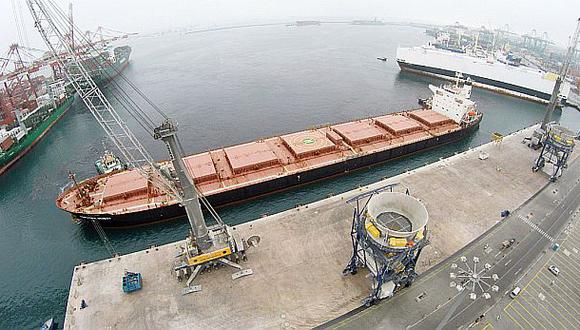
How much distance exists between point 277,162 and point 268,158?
5.44 feet

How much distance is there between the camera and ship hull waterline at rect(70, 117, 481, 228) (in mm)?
42750

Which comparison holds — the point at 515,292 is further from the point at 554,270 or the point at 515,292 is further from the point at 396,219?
the point at 396,219

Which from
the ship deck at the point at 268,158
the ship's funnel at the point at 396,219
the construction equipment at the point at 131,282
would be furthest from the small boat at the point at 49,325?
the ship's funnel at the point at 396,219

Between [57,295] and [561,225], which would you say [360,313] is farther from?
[57,295]

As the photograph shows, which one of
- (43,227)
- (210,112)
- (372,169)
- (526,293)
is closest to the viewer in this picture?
(526,293)

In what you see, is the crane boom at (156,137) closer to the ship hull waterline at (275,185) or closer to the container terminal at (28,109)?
the ship hull waterline at (275,185)

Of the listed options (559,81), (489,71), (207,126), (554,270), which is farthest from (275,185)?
(489,71)

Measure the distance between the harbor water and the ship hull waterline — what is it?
3.89 feet

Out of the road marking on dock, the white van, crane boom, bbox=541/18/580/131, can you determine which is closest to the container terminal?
the white van

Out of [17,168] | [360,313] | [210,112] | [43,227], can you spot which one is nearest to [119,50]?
[210,112]

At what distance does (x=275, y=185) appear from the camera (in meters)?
49.7

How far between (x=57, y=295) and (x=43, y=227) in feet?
48.8

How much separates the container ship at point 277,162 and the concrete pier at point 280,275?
981 cm

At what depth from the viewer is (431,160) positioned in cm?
5959
